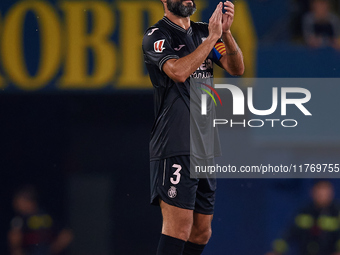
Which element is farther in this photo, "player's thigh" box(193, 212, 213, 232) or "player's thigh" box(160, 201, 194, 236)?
Result: "player's thigh" box(193, 212, 213, 232)

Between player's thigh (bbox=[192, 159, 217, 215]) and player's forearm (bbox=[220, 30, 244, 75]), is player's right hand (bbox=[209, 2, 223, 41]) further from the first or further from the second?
player's thigh (bbox=[192, 159, 217, 215])

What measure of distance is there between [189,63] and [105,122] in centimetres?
175

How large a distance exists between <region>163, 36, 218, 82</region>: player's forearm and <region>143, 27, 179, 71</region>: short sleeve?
0.16 ft

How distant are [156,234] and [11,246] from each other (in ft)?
3.75

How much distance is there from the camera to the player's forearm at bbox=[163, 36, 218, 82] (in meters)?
2.56

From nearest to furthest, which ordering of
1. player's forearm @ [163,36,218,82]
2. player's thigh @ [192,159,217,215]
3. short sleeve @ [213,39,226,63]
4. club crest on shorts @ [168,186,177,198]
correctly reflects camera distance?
player's forearm @ [163,36,218,82]
club crest on shorts @ [168,186,177,198]
player's thigh @ [192,159,217,215]
short sleeve @ [213,39,226,63]

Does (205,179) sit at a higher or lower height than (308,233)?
higher

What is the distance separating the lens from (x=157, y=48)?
8.71 ft

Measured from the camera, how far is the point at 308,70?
13.7 ft

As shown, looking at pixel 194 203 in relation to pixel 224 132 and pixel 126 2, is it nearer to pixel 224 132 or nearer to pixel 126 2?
pixel 224 132

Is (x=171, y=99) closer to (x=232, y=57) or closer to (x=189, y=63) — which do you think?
(x=189, y=63)

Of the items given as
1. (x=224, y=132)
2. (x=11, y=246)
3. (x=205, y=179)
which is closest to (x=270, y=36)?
(x=224, y=132)

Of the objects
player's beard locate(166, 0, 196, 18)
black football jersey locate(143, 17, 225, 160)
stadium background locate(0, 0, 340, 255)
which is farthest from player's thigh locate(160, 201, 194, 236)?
stadium background locate(0, 0, 340, 255)

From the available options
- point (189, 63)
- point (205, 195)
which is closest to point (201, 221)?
point (205, 195)
